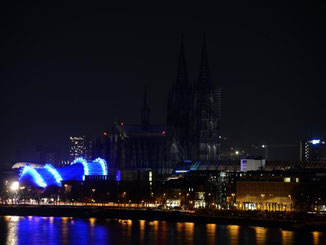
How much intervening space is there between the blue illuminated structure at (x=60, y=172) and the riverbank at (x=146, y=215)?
14.1m

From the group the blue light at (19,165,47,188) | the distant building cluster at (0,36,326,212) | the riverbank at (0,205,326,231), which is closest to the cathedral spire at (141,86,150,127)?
the distant building cluster at (0,36,326,212)

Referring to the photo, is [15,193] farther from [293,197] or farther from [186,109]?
[293,197]

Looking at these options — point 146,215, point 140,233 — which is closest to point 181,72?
point 146,215

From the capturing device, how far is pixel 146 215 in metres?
88.8

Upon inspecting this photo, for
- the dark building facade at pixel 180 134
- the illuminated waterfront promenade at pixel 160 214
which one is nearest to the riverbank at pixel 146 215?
the illuminated waterfront promenade at pixel 160 214

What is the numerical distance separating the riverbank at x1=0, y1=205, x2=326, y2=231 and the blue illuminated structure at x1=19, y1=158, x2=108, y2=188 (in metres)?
14.1

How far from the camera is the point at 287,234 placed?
239 feet

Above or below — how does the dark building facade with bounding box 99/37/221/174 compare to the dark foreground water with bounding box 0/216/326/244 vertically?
above

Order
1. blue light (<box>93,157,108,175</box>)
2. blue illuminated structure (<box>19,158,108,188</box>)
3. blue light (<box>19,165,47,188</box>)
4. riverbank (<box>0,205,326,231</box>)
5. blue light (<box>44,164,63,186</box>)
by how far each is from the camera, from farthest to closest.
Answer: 1. blue light (<box>93,157,108,175</box>)
2. blue light (<box>44,164,63,186</box>)
3. blue illuminated structure (<box>19,158,108,188</box>)
4. blue light (<box>19,165,47,188</box>)
5. riverbank (<box>0,205,326,231</box>)

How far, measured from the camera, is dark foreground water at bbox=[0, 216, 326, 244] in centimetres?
6888

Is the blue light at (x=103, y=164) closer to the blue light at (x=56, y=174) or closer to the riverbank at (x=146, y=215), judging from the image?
the blue light at (x=56, y=174)

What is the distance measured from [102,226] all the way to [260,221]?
13.4m

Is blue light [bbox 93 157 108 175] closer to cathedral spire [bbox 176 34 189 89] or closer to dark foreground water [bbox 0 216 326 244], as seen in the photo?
cathedral spire [bbox 176 34 189 89]

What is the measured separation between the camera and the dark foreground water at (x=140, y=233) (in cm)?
6888
